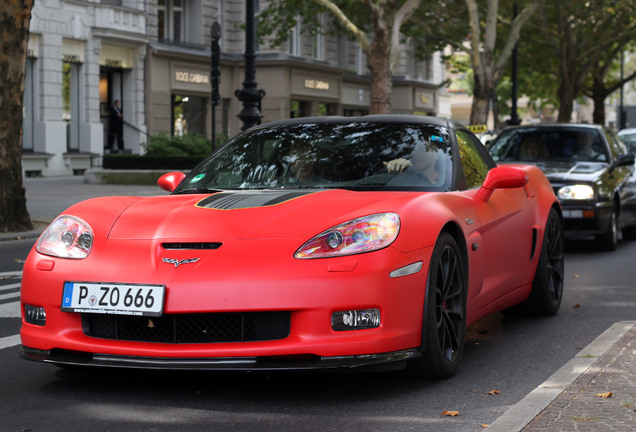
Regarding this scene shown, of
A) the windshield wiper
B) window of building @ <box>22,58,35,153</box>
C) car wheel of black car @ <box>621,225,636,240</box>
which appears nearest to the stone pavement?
the windshield wiper

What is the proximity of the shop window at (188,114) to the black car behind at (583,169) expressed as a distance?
26.9m

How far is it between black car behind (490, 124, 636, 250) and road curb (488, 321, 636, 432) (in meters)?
5.76

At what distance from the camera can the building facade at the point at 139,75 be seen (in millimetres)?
32219

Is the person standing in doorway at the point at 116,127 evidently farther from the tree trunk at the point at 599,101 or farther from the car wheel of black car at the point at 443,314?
the car wheel of black car at the point at 443,314

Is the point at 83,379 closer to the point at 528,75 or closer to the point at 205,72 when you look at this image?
the point at 205,72

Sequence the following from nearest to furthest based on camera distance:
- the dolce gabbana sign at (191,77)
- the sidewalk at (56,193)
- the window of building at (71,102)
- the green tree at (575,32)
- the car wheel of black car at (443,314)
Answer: the car wheel of black car at (443,314), the sidewalk at (56,193), the window of building at (71,102), the dolce gabbana sign at (191,77), the green tree at (575,32)

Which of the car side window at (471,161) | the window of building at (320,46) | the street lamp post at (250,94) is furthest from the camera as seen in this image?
the window of building at (320,46)

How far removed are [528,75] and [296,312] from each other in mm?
57553

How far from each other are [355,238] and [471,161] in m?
1.97

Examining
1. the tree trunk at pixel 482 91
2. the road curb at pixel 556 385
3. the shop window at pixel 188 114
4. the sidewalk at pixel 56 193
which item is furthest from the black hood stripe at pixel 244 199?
the shop window at pixel 188 114

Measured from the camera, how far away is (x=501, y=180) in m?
6.37

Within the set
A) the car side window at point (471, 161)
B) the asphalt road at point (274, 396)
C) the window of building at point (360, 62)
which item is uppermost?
the window of building at point (360, 62)

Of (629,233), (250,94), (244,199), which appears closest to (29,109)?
(250,94)

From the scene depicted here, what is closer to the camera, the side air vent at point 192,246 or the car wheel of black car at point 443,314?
the side air vent at point 192,246
